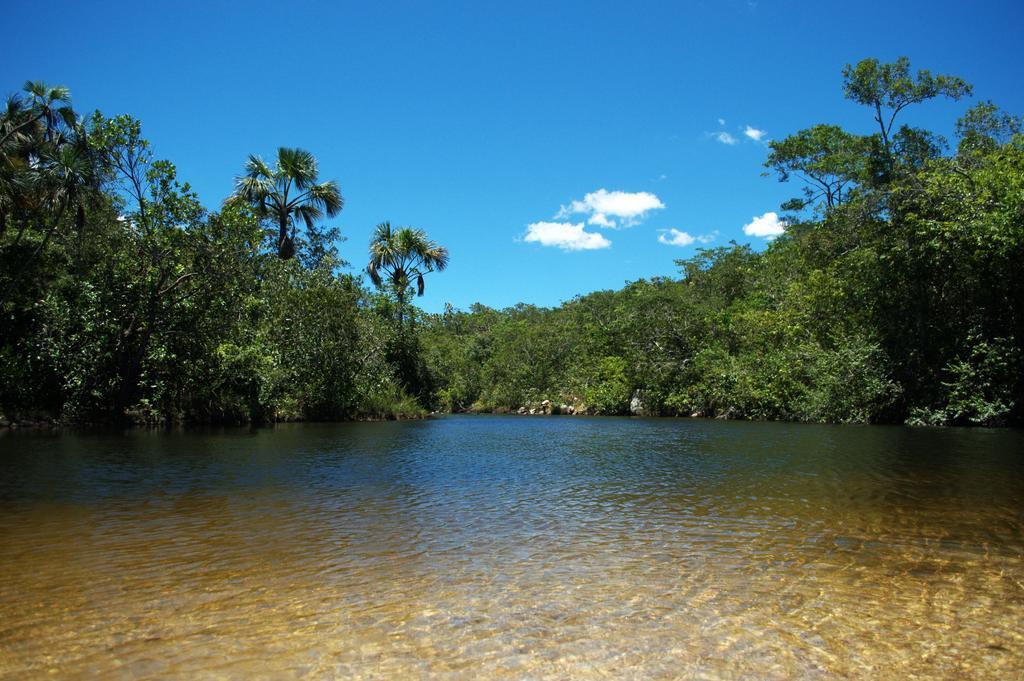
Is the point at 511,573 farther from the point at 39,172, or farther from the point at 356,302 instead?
the point at 356,302

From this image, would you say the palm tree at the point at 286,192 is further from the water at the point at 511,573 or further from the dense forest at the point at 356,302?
the water at the point at 511,573

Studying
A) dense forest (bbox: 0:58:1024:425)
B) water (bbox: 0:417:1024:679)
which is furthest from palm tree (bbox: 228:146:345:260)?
water (bbox: 0:417:1024:679)

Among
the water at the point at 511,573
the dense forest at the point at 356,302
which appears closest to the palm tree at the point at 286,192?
the dense forest at the point at 356,302

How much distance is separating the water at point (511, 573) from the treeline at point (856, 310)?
13797 millimetres

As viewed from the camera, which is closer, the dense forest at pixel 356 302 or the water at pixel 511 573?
the water at pixel 511 573

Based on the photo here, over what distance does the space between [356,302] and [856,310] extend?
2417 cm

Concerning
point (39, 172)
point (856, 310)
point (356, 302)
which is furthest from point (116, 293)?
point (856, 310)

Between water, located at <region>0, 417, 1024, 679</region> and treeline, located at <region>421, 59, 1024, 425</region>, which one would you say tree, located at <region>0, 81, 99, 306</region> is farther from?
treeline, located at <region>421, 59, 1024, 425</region>

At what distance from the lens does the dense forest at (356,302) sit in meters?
21.4

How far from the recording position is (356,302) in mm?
33250

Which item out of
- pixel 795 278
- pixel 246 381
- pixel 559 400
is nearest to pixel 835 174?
pixel 795 278

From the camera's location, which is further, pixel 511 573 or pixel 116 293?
pixel 116 293

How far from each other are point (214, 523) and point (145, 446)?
10226mm

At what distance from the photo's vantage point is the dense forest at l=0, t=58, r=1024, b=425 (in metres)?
21.4
